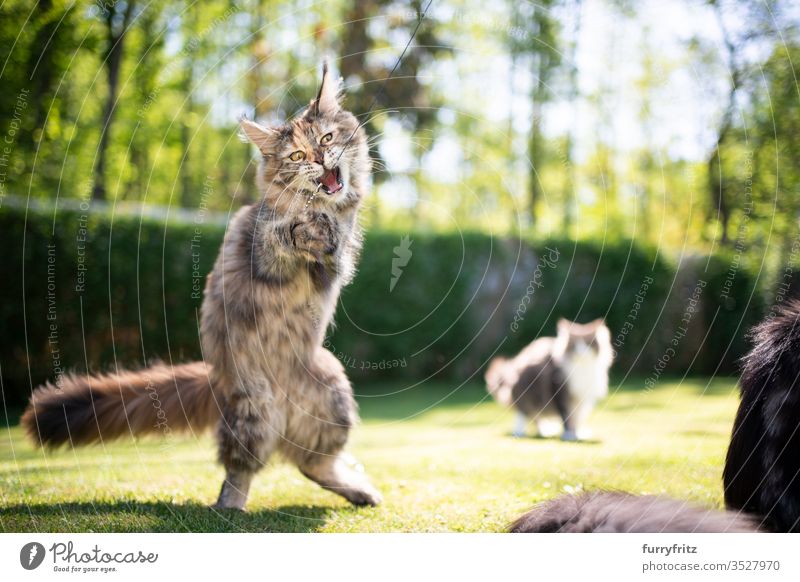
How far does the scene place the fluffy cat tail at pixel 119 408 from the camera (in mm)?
4129

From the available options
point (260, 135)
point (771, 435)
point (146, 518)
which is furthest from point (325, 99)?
point (771, 435)

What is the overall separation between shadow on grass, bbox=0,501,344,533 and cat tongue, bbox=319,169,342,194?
1833 mm

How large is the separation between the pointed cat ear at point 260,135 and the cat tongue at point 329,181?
0.36m

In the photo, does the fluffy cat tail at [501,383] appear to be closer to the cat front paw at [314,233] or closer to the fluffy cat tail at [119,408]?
the fluffy cat tail at [119,408]

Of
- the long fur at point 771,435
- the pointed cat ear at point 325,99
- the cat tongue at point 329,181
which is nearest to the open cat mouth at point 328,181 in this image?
the cat tongue at point 329,181

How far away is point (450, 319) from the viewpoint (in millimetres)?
12633

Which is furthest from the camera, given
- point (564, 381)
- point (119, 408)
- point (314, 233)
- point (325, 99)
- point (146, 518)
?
point (564, 381)

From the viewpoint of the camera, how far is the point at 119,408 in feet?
14.0

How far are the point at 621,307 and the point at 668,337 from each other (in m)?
1.29

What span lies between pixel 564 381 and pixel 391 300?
505 cm

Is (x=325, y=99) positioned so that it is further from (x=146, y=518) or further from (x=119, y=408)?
(x=146, y=518)

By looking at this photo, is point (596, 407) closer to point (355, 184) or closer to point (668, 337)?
point (668, 337)

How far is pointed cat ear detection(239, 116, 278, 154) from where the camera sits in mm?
3781
